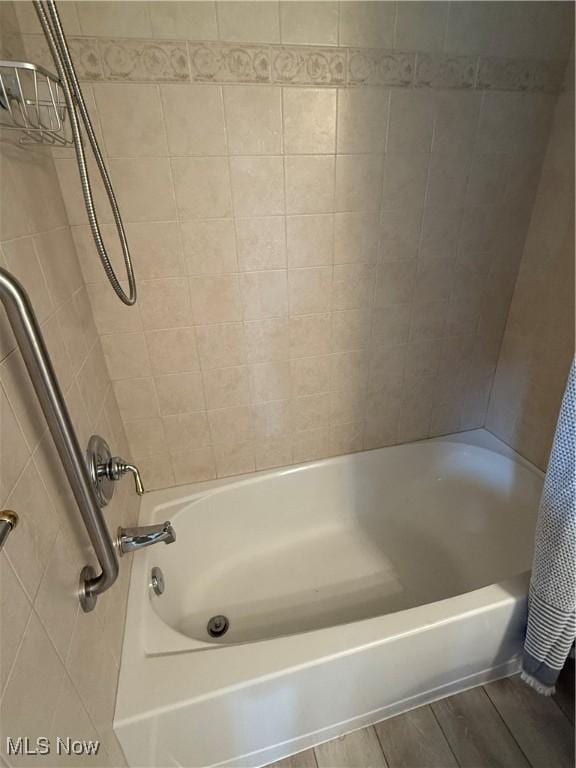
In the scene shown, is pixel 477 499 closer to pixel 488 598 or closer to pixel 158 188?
pixel 488 598

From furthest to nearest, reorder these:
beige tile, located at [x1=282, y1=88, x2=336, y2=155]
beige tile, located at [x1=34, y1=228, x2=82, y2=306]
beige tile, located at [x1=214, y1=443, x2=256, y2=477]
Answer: beige tile, located at [x1=214, y1=443, x2=256, y2=477] → beige tile, located at [x1=282, y1=88, x2=336, y2=155] → beige tile, located at [x1=34, y1=228, x2=82, y2=306]

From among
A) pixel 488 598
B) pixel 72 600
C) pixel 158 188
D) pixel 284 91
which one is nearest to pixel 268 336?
pixel 158 188

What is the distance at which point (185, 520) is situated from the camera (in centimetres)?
135

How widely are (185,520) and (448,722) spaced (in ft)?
3.34

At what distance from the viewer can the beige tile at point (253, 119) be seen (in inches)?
38.6

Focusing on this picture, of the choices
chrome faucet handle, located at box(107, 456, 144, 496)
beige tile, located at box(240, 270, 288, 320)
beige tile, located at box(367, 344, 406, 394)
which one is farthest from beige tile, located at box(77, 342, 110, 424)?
beige tile, located at box(367, 344, 406, 394)

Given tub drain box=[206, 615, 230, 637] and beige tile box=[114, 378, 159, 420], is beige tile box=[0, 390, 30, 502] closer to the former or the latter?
beige tile box=[114, 378, 159, 420]

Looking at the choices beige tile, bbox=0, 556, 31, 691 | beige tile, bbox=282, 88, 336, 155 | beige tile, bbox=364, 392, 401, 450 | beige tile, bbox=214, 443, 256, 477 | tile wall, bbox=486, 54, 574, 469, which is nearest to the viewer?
beige tile, bbox=0, 556, 31, 691

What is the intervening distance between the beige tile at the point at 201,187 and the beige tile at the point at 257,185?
0.03 meters

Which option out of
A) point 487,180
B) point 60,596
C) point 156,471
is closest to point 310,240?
point 487,180

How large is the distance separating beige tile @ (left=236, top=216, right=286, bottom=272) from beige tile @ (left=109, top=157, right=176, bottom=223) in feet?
0.70

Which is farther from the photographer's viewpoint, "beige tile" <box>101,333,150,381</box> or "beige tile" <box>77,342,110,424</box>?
"beige tile" <box>101,333,150,381</box>

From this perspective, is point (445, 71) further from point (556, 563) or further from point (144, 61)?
point (556, 563)

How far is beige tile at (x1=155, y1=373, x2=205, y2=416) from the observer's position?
1256 mm
